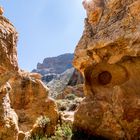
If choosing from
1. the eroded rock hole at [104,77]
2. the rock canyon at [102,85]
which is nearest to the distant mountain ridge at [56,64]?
the rock canyon at [102,85]

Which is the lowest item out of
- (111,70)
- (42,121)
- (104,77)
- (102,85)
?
(42,121)

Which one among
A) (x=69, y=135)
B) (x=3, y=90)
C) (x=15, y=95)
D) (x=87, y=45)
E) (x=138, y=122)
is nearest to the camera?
(x=3, y=90)

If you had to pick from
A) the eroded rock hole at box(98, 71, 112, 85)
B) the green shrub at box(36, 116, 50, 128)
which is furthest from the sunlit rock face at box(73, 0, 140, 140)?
the green shrub at box(36, 116, 50, 128)

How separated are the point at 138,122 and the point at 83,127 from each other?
402 cm

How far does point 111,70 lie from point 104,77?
2.88 ft

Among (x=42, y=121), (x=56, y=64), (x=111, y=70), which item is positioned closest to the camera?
(x=111, y=70)

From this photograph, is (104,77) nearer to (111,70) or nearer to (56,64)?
(111,70)

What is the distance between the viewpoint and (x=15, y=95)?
2347 centimetres

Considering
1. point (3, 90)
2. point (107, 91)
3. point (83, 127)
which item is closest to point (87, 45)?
point (107, 91)

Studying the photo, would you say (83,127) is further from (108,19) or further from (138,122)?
(108,19)

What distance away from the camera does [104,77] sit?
2244 centimetres

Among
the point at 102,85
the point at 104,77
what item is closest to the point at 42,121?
the point at 102,85

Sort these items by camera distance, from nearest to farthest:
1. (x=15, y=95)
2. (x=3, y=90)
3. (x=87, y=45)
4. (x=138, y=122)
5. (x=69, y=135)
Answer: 1. (x=3, y=90)
2. (x=138, y=122)
3. (x=69, y=135)
4. (x=87, y=45)
5. (x=15, y=95)

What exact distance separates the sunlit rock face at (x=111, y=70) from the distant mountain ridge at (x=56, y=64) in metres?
145
